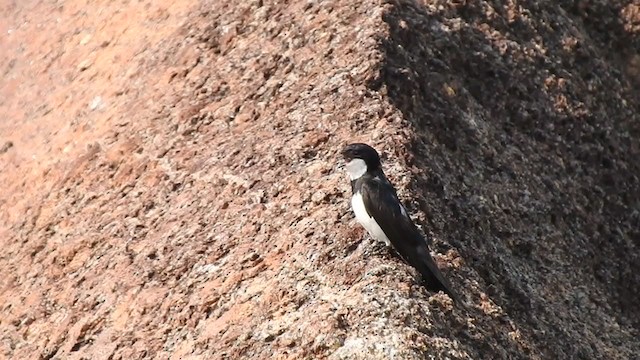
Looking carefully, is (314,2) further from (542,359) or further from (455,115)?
(542,359)

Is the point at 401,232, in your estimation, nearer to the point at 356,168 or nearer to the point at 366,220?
the point at 366,220

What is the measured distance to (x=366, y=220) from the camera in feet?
24.5

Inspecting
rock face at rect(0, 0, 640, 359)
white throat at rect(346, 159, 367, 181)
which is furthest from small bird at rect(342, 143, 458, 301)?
rock face at rect(0, 0, 640, 359)

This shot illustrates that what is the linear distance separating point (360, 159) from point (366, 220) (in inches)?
17.3

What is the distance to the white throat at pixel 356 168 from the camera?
7562 millimetres

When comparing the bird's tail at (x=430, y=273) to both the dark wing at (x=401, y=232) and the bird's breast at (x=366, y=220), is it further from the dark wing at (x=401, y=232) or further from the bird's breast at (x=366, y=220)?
the bird's breast at (x=366, y=220)

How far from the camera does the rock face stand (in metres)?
7.48

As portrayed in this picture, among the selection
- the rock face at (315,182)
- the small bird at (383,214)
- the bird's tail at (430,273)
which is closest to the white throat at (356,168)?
the small bird at (383,214)

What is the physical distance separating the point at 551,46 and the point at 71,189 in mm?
4654

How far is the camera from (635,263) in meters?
9.79

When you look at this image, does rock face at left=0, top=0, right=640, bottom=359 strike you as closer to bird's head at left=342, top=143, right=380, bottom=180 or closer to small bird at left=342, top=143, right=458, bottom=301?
small bird at left=342, top=143, right=458, bottom=301

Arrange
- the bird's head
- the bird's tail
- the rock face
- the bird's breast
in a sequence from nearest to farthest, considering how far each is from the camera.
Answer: the bird's tail, the bird's breast, the rock face, the bird's head

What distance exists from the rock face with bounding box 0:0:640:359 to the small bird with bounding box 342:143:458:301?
0.44 feet

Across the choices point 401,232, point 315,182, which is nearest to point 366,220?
point 401,232
